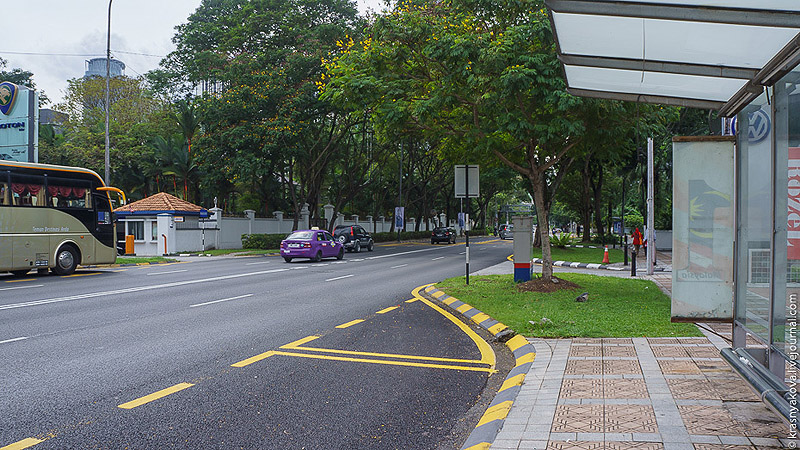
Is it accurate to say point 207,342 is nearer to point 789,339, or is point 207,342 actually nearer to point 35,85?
point 789,339

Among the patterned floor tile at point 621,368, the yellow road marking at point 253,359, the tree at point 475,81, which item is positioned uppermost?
the tree at point 475,81

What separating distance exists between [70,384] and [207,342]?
216 cm

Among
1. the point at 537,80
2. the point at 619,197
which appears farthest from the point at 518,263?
the point at 619,197

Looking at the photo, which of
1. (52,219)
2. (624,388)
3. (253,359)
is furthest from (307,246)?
(624,388)

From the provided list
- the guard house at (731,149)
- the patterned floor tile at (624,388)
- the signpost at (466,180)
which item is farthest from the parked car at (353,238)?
the patterned floor tile at (624,388)

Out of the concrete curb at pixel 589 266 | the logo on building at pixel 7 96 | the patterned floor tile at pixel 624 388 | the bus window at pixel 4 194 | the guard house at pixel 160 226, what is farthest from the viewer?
the guard house at pixel 160 226

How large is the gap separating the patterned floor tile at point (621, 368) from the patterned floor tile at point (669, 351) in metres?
0.55

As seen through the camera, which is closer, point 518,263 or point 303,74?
point 518,263

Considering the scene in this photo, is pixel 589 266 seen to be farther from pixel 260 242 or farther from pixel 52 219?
pixel 260 242

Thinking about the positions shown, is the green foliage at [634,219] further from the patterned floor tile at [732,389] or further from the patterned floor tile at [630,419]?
the patterned floor tile at [630,419]

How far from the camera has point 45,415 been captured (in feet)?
15.8

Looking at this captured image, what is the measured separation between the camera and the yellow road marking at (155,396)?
5.10 meters

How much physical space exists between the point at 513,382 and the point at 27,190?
54.6 ft

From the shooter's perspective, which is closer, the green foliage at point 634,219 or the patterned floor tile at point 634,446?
the patterned floor tile at point 634,446
